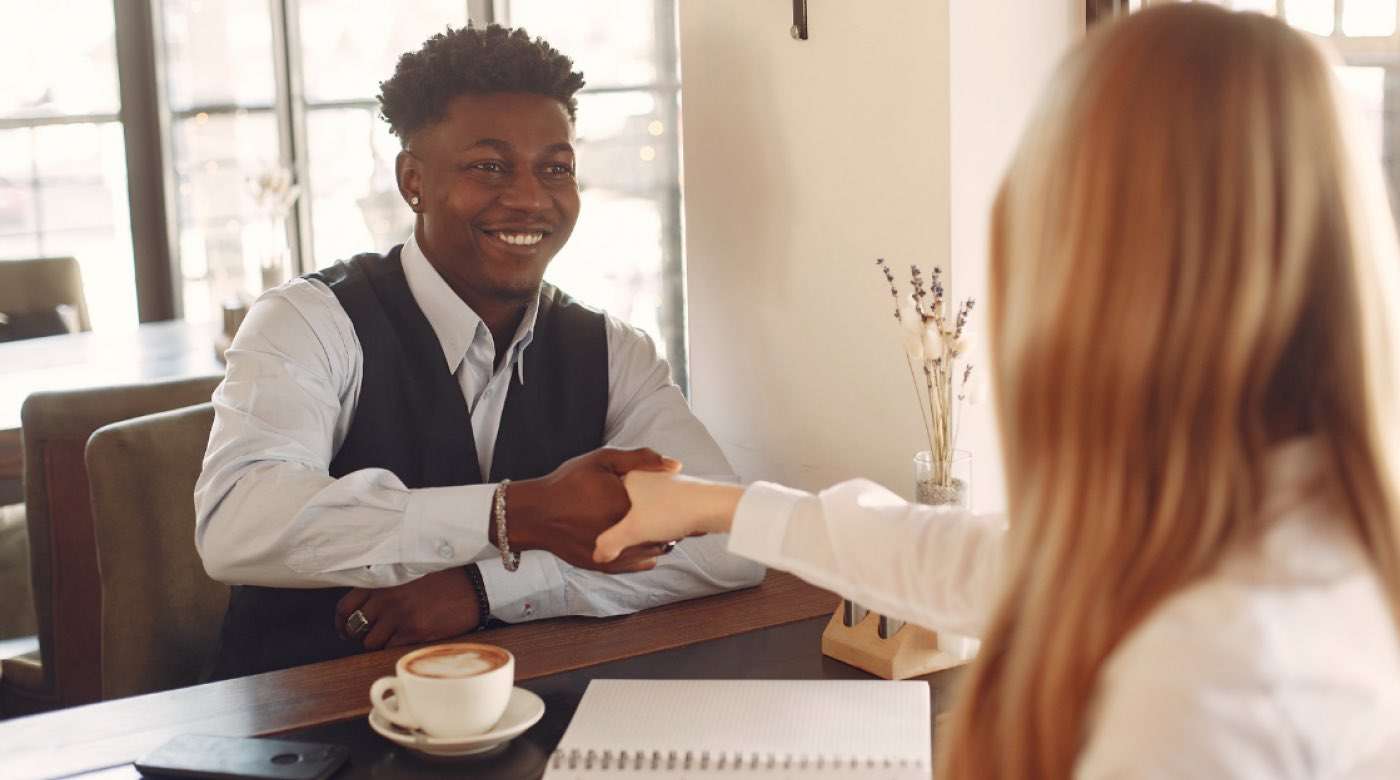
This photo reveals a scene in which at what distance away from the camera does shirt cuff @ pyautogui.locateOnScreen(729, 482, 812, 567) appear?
3.67 feet

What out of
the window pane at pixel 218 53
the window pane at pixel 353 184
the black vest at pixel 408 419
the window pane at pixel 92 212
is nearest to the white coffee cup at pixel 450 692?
the black vest at pixel 408 419

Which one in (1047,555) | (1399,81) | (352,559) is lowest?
(352,559)

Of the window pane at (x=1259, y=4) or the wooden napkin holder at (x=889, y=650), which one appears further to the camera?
the window pane at (x=1259, y=4)

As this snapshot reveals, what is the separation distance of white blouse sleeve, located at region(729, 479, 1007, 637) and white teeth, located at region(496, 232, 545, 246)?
893 millimetres

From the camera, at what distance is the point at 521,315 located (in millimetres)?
2000

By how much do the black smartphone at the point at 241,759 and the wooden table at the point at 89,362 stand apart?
A: 1.66m

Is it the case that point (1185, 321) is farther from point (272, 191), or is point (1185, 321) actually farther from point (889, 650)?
point (272, 191)

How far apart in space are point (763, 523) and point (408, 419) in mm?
834

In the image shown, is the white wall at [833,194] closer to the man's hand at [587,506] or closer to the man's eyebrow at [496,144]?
the man's eyebrow at [496,144]

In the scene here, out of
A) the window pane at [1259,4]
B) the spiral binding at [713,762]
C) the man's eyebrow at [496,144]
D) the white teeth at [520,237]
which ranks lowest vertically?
the spiral binding at [713,762]

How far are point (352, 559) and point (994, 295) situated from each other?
0.96 metres

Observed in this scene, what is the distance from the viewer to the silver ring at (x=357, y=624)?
1.56m

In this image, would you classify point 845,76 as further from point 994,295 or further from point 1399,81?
point 994,295

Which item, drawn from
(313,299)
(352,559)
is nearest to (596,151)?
(313,299)
